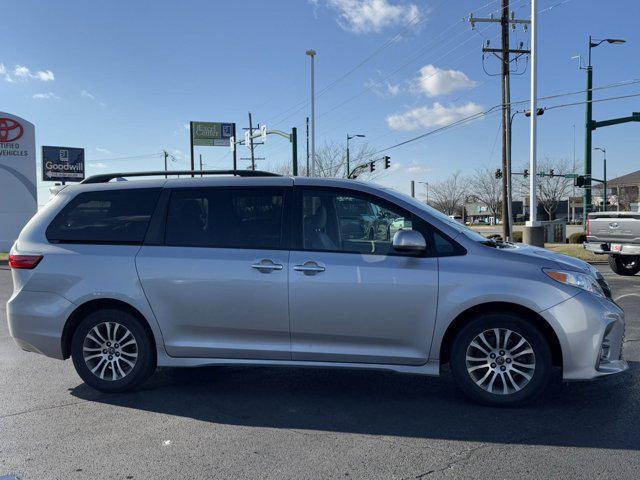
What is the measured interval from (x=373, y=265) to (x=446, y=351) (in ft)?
3.10

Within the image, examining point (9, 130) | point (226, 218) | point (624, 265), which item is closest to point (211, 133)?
point (9, 130)

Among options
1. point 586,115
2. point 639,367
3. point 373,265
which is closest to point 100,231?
point 373,265

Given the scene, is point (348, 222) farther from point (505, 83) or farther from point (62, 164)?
point (62, 164)

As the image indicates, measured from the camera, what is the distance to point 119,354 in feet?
16.0

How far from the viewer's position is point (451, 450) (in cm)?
367

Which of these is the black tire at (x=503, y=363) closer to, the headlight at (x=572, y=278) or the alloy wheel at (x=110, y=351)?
the headlight at (x=572, y=278)

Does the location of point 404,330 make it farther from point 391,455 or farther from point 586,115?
point 586,115

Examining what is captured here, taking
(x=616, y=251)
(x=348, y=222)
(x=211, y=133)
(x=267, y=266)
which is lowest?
(x=616, y=251)

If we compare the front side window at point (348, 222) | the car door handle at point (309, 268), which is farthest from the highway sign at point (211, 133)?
the car door handle at point (309, 268)

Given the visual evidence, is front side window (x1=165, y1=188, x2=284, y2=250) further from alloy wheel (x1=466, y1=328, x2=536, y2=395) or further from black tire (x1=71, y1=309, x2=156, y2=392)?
alloy wheel (x1=466, y1=328, x2=536, y2=395)

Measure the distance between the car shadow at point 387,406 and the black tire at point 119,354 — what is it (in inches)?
4.7

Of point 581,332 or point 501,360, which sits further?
point 501,360

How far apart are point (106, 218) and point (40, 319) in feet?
3.51

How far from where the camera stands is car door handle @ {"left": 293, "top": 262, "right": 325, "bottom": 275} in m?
4.48
